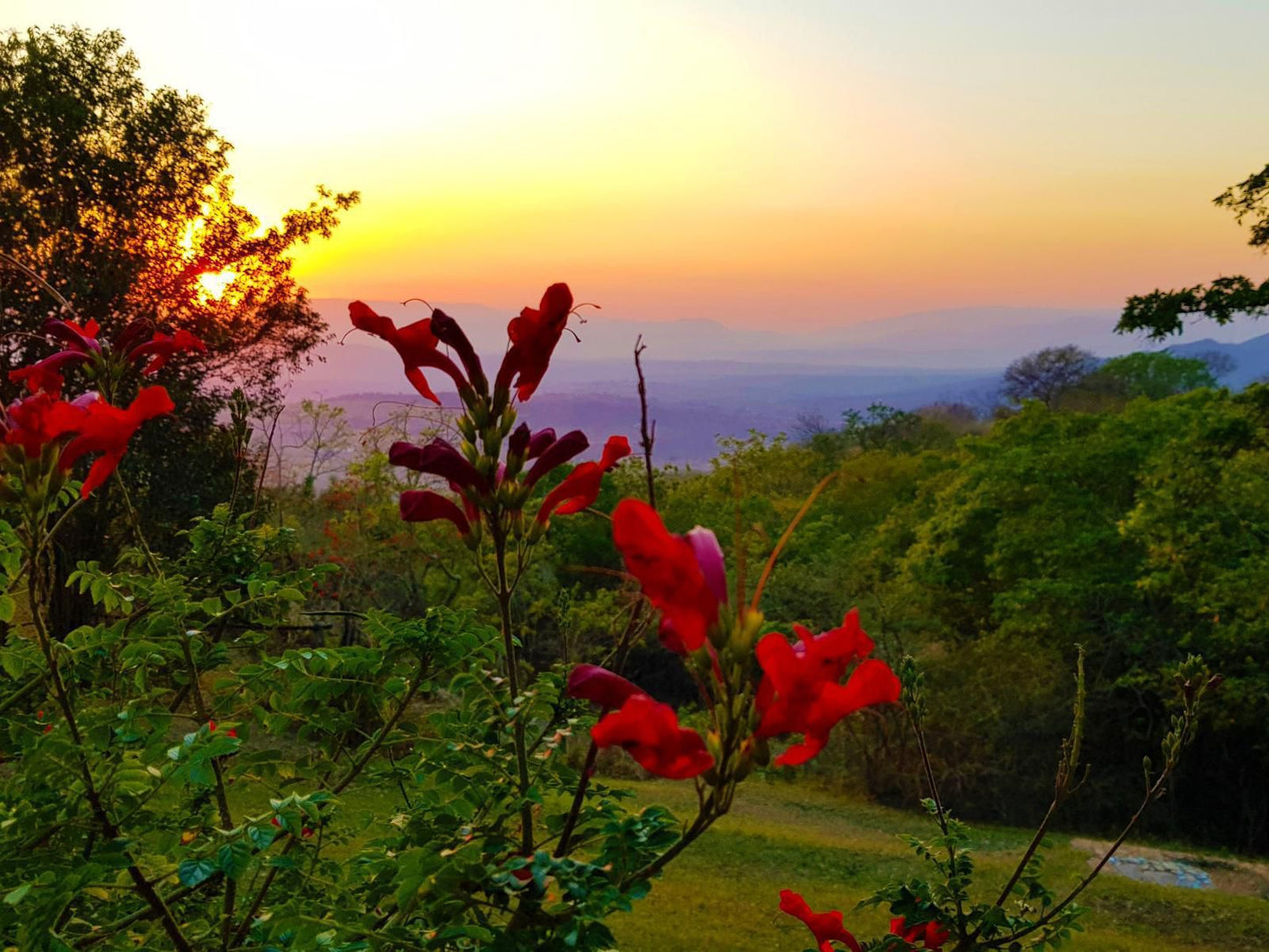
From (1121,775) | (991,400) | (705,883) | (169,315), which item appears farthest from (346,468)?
(991,400)

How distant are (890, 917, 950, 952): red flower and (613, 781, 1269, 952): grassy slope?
17.8 feet

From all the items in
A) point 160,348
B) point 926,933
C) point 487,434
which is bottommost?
point 926,933

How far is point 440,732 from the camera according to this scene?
177 cm

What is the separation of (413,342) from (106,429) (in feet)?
1.67

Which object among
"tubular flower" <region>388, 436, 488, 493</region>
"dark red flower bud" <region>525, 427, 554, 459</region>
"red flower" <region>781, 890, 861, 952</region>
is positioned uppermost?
"dark red flower bud" <region>525, 427, 554, 459</region>

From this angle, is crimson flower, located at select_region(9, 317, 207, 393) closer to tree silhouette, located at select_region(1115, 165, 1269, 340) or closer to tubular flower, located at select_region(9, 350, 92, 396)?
tubular flower, located at select_region(9, 350, 92, 396)

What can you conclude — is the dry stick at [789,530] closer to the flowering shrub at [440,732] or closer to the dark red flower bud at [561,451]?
the flowering shrub at [440,732]

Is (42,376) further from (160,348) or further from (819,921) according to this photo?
(819,921)

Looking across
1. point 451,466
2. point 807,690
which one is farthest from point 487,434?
point 807,690

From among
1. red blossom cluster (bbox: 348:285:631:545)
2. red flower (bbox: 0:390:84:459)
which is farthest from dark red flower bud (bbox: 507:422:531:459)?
red flower (bbox: 0:390:84:459)

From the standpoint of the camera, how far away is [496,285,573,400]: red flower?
1341mm

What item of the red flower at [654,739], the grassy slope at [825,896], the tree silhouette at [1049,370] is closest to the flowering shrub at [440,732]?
the red flower at [654,739]

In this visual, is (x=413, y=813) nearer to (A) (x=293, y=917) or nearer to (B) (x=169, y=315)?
(A) (x=293, y=917)

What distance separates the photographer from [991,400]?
119 metres
